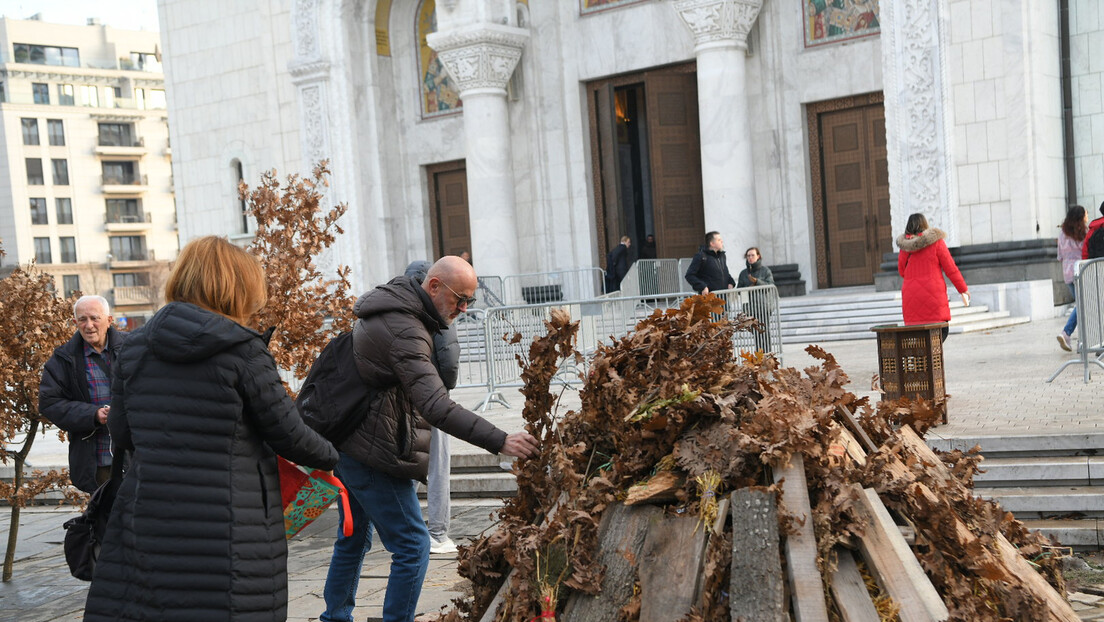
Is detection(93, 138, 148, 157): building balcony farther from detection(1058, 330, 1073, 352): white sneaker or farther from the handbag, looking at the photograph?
the handbag

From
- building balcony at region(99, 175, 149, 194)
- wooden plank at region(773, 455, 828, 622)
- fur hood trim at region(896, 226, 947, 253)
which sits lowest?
wooden plank at region(773, 455, 828, 622)

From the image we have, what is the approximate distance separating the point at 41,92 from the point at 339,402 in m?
80.5

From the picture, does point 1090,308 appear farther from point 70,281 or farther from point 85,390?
point 70,281

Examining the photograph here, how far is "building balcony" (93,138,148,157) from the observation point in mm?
77062

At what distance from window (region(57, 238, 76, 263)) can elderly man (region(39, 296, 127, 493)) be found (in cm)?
7370

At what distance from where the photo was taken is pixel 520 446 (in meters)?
4.25

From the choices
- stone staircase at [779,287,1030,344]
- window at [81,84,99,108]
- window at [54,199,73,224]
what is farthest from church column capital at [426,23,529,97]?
window at [81,84,99,108]

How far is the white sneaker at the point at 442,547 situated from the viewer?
7.33 m

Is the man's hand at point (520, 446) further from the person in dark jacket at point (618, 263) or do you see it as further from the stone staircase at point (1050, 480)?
the person in dark jacket at point (618, 263)

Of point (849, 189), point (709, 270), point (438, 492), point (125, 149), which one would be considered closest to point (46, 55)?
point (125, 149)

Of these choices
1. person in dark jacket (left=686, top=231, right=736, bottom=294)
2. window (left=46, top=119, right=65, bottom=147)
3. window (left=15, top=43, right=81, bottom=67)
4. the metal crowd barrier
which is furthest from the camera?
window (left=15, top=43, right=81, bottom=67)

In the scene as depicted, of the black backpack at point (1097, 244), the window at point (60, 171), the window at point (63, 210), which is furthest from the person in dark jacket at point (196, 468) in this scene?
the window at point (60, 171)

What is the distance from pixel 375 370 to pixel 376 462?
15.6 inches

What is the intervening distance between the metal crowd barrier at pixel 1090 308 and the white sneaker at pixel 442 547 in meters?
5.85
